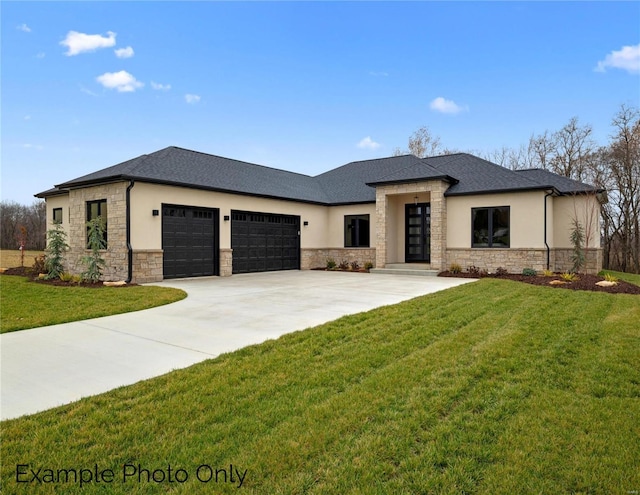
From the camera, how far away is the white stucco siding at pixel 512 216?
48.3ft

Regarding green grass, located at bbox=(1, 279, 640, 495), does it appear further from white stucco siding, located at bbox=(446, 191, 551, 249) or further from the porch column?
the porch column

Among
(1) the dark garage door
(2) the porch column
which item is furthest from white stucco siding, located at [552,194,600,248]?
(1) the dark garage door

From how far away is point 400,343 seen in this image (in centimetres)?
506

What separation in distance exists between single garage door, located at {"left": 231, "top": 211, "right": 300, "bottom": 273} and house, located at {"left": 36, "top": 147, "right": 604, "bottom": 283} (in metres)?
0.05

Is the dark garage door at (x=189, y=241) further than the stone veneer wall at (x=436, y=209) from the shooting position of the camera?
No

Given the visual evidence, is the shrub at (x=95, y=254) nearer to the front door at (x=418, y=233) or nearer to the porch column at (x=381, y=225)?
the porch column at (x=381, y=225)

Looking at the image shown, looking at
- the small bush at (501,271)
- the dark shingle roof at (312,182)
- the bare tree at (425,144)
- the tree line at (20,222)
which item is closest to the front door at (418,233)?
the dark shingle roof at (312,182)

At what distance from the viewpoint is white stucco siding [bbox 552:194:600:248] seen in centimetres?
1549

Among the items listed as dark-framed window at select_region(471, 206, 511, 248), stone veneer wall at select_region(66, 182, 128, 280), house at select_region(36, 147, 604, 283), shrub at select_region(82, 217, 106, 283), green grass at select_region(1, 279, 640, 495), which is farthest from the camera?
dark-framed window at select_region(471, 206, 511, 248)

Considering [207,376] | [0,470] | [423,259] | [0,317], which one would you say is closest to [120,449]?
[0,470]

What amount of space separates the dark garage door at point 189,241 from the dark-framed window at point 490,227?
1070cm

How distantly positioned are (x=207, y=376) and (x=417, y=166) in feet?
51.8

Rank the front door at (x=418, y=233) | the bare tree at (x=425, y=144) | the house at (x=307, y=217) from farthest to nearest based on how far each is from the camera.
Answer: the bare tree at (x=425, y=144)
the front door at (x=418, y=233)
the house at (x=307, y=217)

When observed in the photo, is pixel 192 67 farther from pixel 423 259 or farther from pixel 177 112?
pixel 423 259
